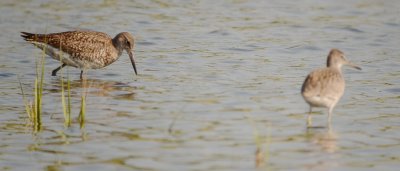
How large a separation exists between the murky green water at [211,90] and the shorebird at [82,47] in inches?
13.1

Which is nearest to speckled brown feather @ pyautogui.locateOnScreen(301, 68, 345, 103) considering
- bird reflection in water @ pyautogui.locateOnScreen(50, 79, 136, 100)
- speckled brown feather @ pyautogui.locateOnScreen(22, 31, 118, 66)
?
bird reflection in water @ pyautogui.locateOnScreen(50, 79, 136, 100)

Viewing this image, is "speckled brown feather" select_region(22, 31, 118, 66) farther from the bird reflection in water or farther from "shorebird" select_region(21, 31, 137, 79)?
the bird reflection in water

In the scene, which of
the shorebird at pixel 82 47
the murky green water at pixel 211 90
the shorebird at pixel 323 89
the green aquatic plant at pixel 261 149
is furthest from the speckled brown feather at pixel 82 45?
the green aquatic plant at pixel 261 149

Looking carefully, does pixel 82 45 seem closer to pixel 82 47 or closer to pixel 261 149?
pixel 82 47

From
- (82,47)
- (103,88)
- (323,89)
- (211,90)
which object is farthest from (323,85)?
(82,47)

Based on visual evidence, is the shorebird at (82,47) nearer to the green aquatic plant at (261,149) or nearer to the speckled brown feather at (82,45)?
the speckled brown feather at (82,45)

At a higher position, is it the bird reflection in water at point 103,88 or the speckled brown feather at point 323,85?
the speckled brown feather at point 323,85

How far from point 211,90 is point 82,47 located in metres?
2.93

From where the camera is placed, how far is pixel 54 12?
71.0ft

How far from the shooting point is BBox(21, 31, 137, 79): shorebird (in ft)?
51.4

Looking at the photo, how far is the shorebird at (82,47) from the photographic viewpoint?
1568cm

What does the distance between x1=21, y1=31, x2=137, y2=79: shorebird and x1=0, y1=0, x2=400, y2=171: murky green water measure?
33 centimetres

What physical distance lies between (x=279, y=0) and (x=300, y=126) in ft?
40.2

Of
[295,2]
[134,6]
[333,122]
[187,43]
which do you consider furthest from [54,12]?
[333,122]
